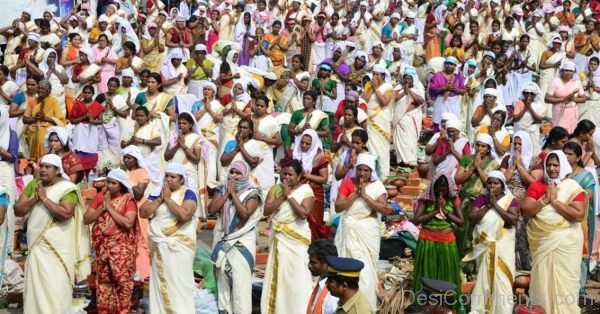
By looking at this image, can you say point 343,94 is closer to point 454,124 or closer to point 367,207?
point 454,124

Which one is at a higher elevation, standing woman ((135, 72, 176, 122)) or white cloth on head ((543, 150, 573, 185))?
standing woman ((135, 72, 176, 122))

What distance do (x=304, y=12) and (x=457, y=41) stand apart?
12.7 ft

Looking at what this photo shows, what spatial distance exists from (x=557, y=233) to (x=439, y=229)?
95 centimetres

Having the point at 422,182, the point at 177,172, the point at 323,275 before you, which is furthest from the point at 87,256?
the point at 422,182

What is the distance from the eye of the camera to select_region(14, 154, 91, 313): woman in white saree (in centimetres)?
920

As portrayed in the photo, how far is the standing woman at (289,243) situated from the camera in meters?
9.54

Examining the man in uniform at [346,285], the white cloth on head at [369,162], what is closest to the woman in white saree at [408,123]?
the white cloth on head at [369,162]

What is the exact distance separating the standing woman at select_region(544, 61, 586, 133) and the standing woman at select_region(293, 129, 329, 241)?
192 inches

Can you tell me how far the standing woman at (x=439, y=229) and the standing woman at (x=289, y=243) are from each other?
3.05ft

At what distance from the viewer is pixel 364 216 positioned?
984 centimetres

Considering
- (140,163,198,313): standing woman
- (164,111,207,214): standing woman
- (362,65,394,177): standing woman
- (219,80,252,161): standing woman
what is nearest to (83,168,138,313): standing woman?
(140,163,198,313): standing woman

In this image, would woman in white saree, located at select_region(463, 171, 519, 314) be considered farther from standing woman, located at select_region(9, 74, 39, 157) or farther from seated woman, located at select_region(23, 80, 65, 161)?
standing woman, located at select_region(9, 74, 39, 157)

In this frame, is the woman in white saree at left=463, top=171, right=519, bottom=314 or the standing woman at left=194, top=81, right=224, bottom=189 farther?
the standing woman at left=194, top=81, right=224, bottom=189

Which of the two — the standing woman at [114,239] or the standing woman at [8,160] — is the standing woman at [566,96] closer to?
the standing woman at [8,160]
